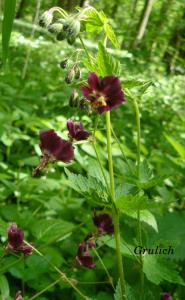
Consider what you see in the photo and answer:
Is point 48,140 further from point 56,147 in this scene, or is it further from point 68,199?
point 68,199

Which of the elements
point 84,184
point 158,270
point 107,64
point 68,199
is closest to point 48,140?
point 84,184

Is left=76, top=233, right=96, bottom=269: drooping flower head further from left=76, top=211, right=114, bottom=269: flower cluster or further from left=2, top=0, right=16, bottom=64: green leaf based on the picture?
left=2, top=0, right=16, bottom=64: green leaf

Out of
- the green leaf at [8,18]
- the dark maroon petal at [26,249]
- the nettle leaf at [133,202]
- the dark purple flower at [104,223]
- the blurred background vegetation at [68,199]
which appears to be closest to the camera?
the green leaf at [8,18]

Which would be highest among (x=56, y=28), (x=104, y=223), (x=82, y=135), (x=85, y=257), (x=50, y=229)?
(x=56, y=28)

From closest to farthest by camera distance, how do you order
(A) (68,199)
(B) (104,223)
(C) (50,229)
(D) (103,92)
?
1. (D) (103,92)
2. (B) (104,223)
3. (C) (50,229)
4. (A) (68,199)

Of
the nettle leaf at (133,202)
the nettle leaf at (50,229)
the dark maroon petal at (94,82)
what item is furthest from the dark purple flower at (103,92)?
the nettle leaf at (50,229)

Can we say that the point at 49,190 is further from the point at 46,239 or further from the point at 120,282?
the point at 120,282

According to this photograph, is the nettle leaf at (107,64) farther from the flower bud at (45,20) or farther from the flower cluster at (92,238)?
the flower cluster at (92,238)

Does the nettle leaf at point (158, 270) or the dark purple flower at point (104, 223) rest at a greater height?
the dark purple flower at point (104, 223)

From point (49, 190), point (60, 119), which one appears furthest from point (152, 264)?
point (60, 119)
